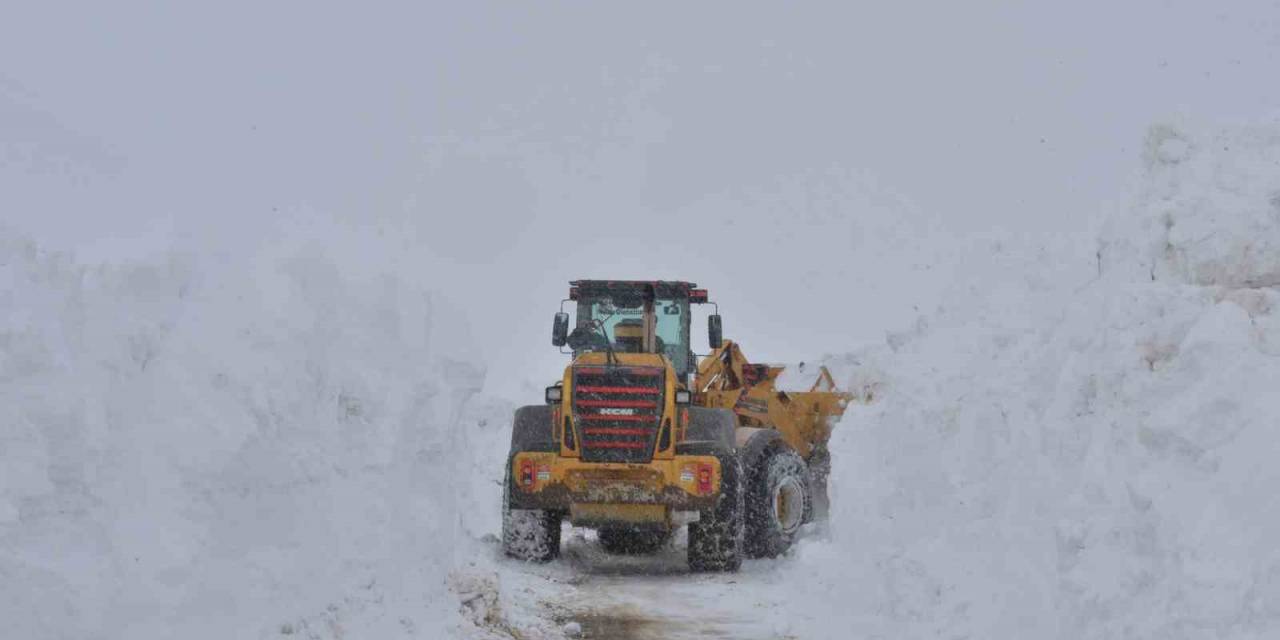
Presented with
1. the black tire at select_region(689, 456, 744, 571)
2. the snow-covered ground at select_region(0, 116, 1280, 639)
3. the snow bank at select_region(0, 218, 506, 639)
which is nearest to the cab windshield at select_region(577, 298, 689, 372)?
the black tire at select_region(689, 456, 744, 571)

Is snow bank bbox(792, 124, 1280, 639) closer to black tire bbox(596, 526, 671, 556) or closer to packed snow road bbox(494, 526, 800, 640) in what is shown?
packed snow road bbox(494, 526, 800, 640)

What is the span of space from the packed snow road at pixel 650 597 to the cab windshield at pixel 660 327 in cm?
218

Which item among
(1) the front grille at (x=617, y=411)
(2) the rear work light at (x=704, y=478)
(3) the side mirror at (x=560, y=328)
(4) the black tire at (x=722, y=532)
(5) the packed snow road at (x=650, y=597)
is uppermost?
(3) the side mirror at (x=560, y=328)

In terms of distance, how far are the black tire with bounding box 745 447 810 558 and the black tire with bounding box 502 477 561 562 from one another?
6.60 feet

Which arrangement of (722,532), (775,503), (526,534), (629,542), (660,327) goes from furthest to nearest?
(629,542)
(660,327)
(775,503)
(526,534)
(722,532)

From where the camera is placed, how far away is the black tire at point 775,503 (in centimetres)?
1378

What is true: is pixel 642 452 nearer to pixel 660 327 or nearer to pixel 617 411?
pixel 617 411

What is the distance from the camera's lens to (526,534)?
1345cm

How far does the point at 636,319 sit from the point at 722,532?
2760 millimetres

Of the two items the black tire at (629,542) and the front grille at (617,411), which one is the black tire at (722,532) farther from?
the black tire at (629,542)

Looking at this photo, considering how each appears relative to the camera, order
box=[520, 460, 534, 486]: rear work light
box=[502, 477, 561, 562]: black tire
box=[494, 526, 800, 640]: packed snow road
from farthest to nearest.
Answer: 1. box=[502, 477, 561, 562]: black tire
2. box=[520, 460, 534, 486]: rear work light
3. box=[494, 526, 800, 640]: packed snow road

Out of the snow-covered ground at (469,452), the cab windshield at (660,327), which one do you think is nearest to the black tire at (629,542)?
the cab windshield at (660,327)

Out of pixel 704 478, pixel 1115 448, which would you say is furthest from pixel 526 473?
pixel 1115 448

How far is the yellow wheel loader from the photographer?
1290 centimetres
